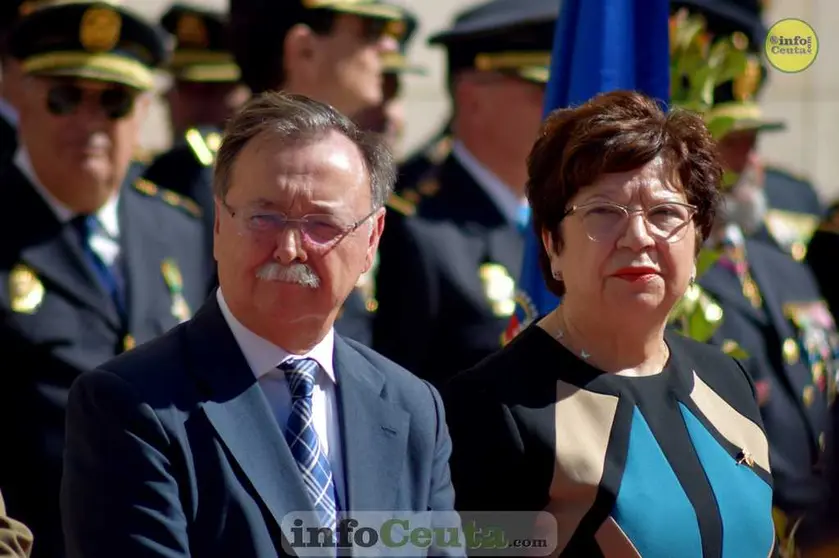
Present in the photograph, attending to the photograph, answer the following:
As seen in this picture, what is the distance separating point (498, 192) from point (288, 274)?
8.28 feet

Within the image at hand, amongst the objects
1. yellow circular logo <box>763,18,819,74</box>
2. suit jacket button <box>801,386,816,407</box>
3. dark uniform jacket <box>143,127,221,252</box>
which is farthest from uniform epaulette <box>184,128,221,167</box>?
suit jacket button <box>801,386,816,407</box>

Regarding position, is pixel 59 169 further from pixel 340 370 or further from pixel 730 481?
pixel 730 481

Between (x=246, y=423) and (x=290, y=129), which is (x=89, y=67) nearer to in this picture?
(x=290, y=129)

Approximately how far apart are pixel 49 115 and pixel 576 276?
2.17 meters

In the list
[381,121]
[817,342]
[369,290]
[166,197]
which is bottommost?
[817,342]

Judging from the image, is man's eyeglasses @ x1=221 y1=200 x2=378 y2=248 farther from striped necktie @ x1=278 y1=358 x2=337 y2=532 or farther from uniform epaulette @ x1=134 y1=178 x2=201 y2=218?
uniform epaulette @ x1=134 y1=178 x2=201 y2=218

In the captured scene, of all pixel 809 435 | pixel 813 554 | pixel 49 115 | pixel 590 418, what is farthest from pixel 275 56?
pixel 813 554

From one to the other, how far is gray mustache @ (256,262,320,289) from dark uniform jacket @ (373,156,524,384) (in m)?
1.96

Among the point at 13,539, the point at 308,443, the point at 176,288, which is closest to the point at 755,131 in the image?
the point at 176,288

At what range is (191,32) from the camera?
811cm

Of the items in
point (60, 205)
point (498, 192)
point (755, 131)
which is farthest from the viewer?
point (755, 131)

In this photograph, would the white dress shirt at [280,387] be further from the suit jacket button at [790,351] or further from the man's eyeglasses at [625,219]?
the suit jacket button at [790,351]

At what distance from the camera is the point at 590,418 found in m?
3.95

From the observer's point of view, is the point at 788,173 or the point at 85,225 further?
the point at 788,173
